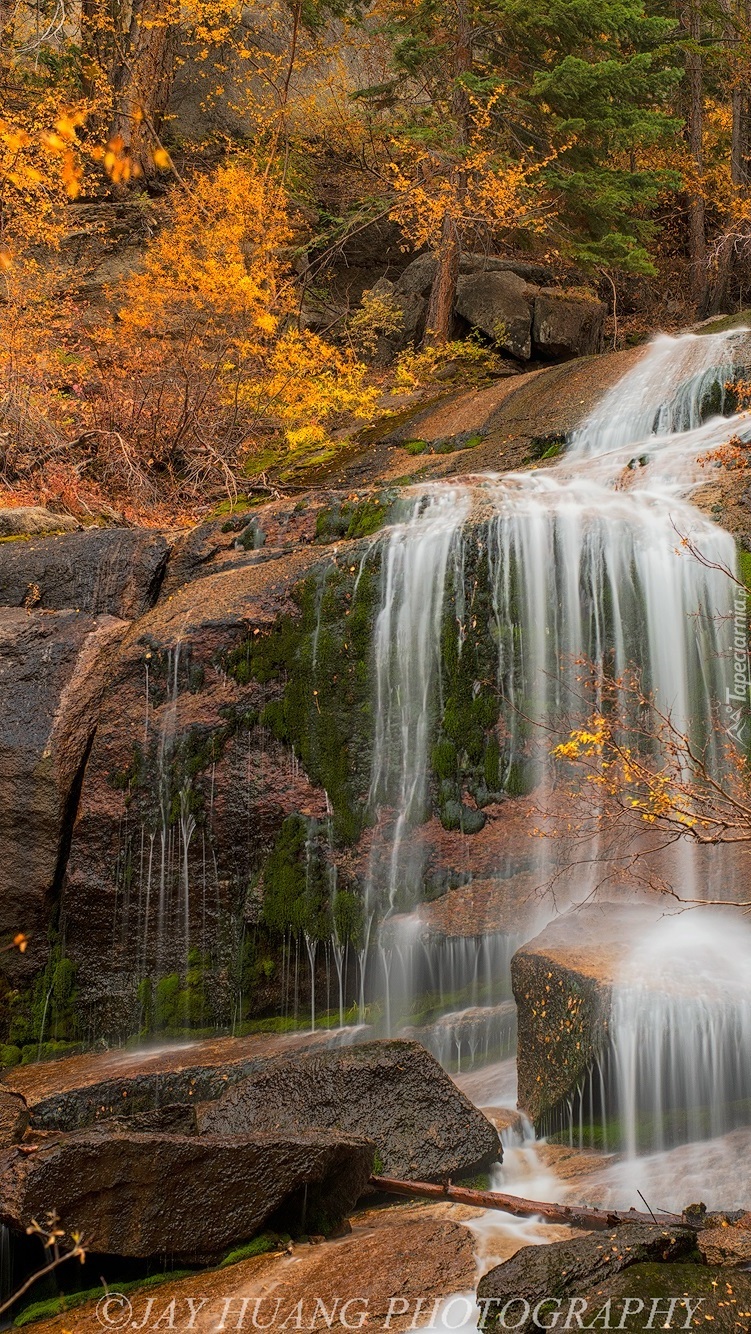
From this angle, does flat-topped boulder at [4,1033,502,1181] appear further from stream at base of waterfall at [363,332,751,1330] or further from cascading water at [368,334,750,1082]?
cascading water at [368,334,750,1082]

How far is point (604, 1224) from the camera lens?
14.0ft

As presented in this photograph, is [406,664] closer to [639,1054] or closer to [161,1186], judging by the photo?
[639,1054]

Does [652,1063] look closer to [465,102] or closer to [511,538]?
[511,538]

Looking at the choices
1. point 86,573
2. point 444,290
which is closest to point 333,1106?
point 86,573

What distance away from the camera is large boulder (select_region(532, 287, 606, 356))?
1594 cm

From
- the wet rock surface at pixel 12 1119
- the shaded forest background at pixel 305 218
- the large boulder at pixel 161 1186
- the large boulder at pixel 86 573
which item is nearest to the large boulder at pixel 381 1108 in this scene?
the large boulder at pixel 161 1186

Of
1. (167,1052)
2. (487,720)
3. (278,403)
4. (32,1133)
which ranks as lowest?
(167,1052)

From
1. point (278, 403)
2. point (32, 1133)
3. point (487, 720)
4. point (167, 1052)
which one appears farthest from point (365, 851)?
point (278, 403)

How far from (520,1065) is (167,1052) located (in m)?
2.79

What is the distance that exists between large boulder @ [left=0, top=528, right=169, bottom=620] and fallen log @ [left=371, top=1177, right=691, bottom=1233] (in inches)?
225

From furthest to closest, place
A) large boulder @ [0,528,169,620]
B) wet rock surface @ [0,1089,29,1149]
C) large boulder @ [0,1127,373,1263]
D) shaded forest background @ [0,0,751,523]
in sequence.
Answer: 1. shaded forest background @ [0,0,751,523]
2. large boulder @ [0,528,169,620]
3. wet rock surface @ [0,1089,29,1149]
4. large boulder @ [0,1127,373,1263]

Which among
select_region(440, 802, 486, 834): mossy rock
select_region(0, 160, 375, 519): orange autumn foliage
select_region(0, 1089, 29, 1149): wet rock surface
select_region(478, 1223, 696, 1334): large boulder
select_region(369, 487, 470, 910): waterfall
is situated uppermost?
select_region(0, 160, 375, 519): orange autumn foliage

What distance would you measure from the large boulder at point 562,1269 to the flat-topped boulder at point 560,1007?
1698 millimetres

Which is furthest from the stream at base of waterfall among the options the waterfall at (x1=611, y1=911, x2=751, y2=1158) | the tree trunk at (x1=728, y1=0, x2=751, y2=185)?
the tree trunk at (x1=728, y1=0, x2=751, y2=185)
